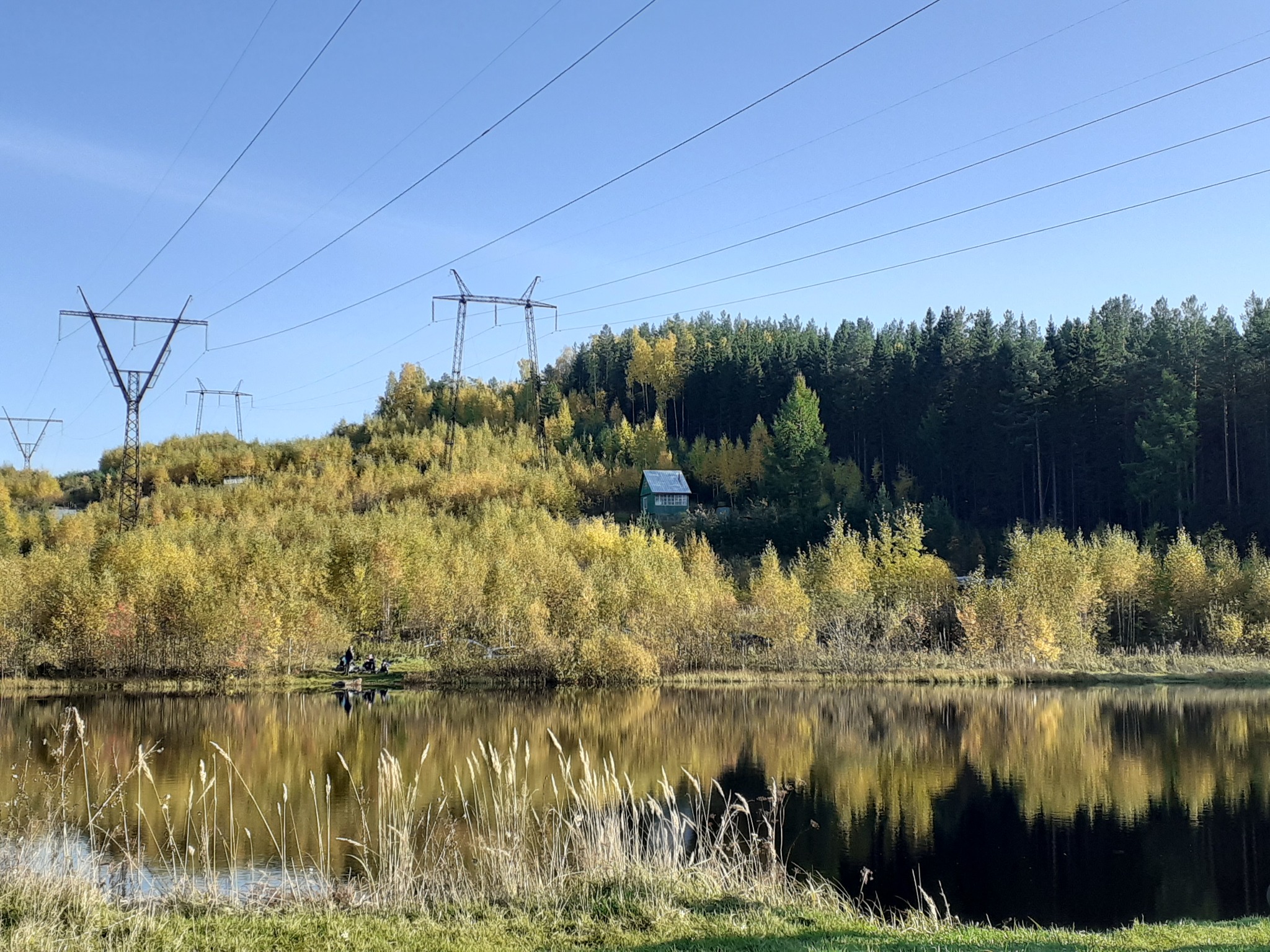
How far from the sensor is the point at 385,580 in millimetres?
45625

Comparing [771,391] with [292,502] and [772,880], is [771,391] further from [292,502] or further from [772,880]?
[772,880]

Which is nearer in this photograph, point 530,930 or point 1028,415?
point 530,930

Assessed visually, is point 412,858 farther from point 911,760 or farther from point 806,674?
point 806,674

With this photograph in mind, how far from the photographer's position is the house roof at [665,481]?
75.6 metres

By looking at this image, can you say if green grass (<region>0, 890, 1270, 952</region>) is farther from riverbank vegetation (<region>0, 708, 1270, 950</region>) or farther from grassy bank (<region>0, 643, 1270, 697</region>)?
grassy bank (<region>0, 643, 1270, 697</region>)

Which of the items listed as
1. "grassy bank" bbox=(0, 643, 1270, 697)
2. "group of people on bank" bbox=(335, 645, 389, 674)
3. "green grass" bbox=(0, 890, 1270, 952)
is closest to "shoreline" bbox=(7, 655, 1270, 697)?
"grassy bank" bbox=(0, 643, 1270, 697)

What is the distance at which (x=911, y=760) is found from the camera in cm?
2417

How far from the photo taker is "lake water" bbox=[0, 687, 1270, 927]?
14664 mm

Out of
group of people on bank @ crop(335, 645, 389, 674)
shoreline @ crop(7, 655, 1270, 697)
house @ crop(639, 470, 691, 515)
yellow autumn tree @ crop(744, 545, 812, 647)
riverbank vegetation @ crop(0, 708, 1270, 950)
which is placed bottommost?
shoreline @ crop(7, 655, 1270, 697)

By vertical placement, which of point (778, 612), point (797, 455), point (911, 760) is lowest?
point (911, 760)

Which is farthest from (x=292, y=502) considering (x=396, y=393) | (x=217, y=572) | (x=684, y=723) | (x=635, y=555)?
(x=684, y=723)

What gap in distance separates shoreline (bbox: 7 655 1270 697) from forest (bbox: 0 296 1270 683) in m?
0.71

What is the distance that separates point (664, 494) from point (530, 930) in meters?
67.5

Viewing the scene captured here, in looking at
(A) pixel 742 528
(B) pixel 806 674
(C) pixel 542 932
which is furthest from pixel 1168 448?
(C) pixel 542 932
